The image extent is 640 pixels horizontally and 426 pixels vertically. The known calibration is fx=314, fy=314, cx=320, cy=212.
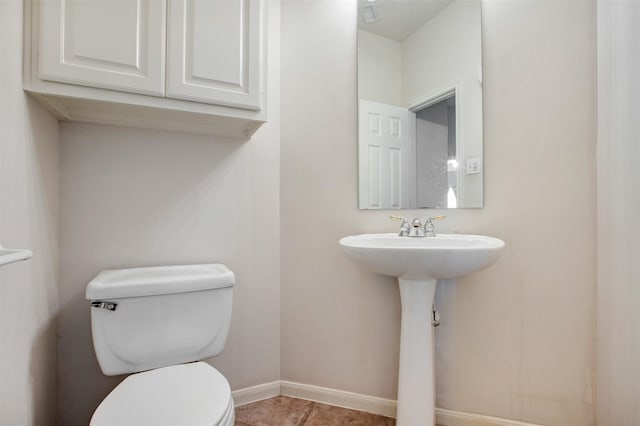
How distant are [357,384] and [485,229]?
95 cm

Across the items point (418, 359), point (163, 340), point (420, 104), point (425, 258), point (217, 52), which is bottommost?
point (418, 359)

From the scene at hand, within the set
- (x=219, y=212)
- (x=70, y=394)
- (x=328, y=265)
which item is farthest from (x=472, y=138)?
(x=70, y=394)

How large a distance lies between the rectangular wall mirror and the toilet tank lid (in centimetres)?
77

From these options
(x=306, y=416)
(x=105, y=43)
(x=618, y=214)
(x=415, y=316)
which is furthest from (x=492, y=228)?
(x=105, y=43)

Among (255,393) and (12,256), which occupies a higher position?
(12,256)

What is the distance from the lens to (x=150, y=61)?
1120 mm

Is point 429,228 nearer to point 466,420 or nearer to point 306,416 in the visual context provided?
point 466,420

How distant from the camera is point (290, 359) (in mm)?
1646

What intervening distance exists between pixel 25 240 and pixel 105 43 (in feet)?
2.29

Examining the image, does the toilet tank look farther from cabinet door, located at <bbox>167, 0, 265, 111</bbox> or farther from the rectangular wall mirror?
the rectangular wall mirror

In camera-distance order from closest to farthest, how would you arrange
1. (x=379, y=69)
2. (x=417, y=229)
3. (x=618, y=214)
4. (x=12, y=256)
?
1. (x=12, y=256)
2. (x=618, y=214)
3. (x=417, y=229)
4. (x=379, y=69)

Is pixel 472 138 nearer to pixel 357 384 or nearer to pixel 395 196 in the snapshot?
pixel 395 196

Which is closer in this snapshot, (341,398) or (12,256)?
(12,256)

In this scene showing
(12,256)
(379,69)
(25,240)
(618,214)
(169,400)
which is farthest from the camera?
→ (379,69)
